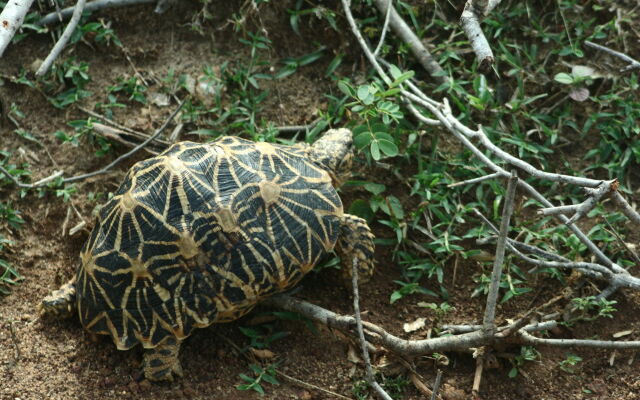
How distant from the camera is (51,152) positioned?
4660 mm

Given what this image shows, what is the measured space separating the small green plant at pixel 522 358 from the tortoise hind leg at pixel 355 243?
0.94 metres

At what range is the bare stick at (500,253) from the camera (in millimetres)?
3239

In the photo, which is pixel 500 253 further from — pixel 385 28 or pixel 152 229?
pixel 385 28

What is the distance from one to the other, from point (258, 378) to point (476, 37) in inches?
80.5

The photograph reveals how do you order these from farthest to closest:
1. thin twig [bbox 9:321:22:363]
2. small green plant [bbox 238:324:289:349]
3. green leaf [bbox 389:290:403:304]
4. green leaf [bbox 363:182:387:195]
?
green leaf [bbox 363:182:387:195] → green leaf [bbox 389:290:403:304] → small green plant [bbox 238:324:289:349] → thin twig [bbox 9:321:22:363]

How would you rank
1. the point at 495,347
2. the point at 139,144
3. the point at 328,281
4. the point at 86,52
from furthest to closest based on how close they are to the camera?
the point at 86,52
the point at 139,144
the point at 328,281
the point at 495,347

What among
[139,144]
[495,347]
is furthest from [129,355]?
[495,347]

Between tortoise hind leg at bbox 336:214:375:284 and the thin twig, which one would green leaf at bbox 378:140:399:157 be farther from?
the thin twig

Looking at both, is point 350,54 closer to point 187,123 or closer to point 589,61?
point 187,123

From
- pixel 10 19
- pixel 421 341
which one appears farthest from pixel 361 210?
pixel 10 19

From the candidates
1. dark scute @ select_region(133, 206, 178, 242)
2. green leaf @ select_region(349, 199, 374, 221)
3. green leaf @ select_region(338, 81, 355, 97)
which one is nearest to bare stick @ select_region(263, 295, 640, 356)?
green leaf @ select_region(349, 199, 374, 221)

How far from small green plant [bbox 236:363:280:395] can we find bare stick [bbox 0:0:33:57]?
199 cm

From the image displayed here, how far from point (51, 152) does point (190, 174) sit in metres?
1.41

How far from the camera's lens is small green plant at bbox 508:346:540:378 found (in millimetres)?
3936
